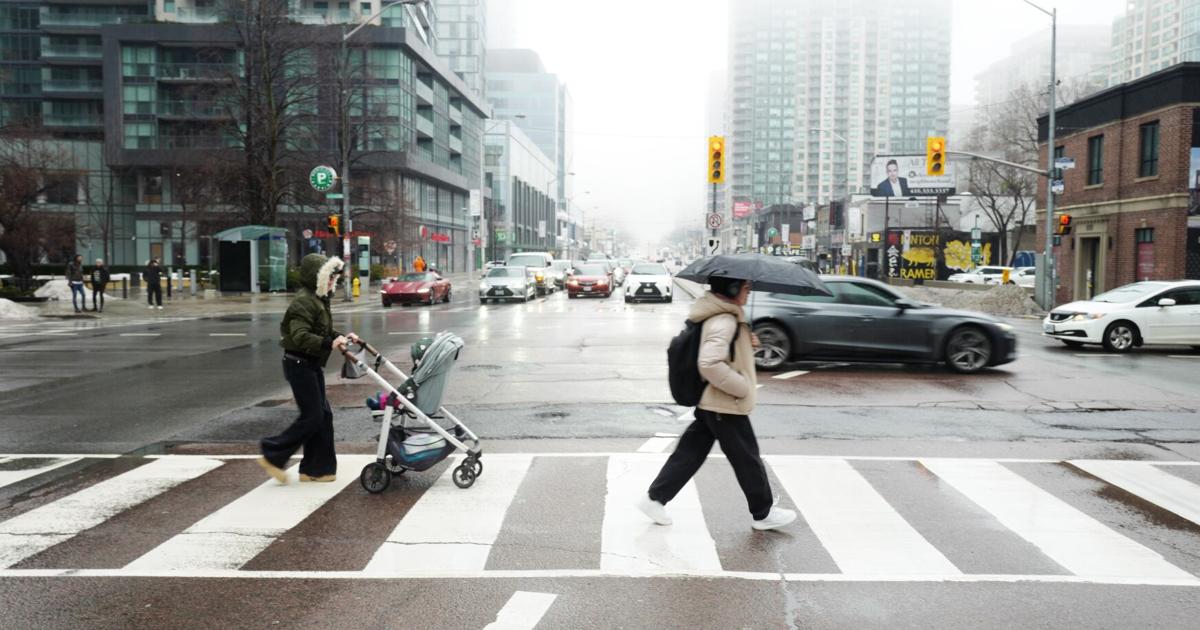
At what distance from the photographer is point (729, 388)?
18.2ft

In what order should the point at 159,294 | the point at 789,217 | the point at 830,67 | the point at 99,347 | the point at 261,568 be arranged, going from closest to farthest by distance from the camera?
1. the point at 261,568
2. the point at 99,347
3. the point at 159,294
4. the point at 789,217
5. the point at 830,67

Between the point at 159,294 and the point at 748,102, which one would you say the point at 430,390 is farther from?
the point at 748,102

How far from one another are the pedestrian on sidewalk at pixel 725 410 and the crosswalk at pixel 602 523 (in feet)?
0.64

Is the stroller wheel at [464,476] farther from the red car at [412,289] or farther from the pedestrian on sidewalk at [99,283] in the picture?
the pedestrian on sidewalk at [99,283]

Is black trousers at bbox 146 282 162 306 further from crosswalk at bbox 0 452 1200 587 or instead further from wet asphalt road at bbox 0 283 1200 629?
crosswalk at bbox 0 452 1200 587

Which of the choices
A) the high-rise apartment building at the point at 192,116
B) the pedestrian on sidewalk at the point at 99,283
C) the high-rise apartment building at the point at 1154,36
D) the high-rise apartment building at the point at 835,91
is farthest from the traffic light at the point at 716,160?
the high-rise apartment building at the point at 835,91

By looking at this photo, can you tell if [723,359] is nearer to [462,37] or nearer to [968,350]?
[968,350]

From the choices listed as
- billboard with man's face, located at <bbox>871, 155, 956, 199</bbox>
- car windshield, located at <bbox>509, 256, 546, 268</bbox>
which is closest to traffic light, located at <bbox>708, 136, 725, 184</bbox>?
car windshield, located at <bbox>509, 256, 546, 268</bbox>

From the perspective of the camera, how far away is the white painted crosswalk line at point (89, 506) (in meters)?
5.66

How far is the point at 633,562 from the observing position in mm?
5281

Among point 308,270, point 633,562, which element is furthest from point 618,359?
point 633,562

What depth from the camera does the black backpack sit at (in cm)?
568

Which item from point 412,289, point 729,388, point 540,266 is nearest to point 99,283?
point 412,289

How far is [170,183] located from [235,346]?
56.2 metres
